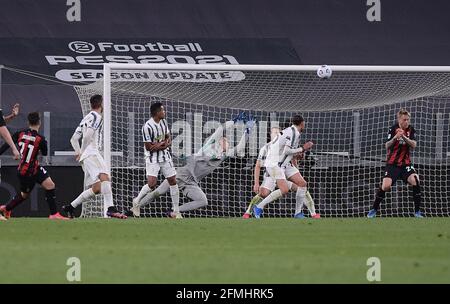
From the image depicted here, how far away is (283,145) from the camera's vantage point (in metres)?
19.8

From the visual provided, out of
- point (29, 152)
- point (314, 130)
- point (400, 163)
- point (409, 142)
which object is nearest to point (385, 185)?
point (400, 163)

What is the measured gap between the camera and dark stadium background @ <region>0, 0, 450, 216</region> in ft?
85.0

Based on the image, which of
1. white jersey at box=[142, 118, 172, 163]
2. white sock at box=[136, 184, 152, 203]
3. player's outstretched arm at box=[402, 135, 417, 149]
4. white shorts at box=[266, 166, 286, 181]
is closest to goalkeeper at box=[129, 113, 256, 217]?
white sock at box=[136, 184, 152, 203]

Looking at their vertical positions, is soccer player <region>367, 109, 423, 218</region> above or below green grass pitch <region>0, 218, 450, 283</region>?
above

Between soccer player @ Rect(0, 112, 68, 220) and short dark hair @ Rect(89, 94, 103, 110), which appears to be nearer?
short dark hair @ Rect(89, 94, 103, 110)

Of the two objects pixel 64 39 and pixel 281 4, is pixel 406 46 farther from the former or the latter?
pixel 64 39

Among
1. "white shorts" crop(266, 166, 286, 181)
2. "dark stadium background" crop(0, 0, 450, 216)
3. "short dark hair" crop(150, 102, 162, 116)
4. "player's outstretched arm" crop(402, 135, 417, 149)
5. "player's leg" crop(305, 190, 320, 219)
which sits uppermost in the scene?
"dark stadium background" crop(0, 0, 450, 216)

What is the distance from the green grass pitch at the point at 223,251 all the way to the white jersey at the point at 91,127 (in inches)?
64.8

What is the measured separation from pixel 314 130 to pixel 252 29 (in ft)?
12.3

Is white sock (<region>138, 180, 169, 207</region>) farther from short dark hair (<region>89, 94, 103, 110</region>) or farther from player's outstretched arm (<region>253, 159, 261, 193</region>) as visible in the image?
short dark hair (<region>89, 94, 103, 110</region>)

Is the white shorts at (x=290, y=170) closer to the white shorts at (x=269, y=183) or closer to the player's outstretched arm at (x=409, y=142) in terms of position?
the white shorts at (x=269, y=183)

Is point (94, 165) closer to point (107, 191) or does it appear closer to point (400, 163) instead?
point (107, 191)

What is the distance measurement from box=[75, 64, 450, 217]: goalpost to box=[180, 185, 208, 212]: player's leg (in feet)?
3.96

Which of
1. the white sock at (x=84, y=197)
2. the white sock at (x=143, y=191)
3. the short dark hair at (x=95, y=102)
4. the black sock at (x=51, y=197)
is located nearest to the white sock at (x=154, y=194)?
the white sock at (x=143, y=191)
